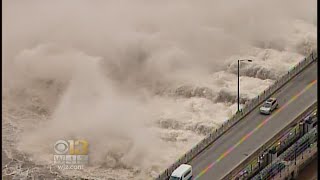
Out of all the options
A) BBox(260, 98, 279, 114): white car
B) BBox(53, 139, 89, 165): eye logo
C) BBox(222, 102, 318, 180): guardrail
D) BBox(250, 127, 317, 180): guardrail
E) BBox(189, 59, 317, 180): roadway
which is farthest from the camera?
BBox(260, 98, 279, 114): white car

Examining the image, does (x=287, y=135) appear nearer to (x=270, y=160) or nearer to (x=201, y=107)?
(x=270, y=160)

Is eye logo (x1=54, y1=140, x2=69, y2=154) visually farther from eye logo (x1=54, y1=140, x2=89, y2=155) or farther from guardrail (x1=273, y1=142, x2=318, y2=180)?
guardrail (x1=273, y1=142, x2=318, y2=180)

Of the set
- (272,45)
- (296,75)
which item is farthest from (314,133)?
(272,45)

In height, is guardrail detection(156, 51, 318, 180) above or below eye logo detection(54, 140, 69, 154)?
above

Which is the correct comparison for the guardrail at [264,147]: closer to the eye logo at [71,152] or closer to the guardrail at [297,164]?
the guardrail at [297,164]

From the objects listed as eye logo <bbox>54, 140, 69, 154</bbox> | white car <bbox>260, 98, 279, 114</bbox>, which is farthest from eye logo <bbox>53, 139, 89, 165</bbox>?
white car <bbox>260, 98, 279, 114</bbox>

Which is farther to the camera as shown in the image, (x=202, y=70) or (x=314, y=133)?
(x=202, y=70)

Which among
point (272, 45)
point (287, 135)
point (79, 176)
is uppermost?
point (272, 45)
